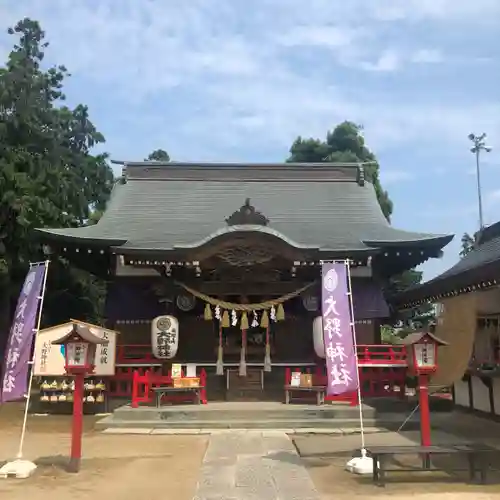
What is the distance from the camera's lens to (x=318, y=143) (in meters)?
30.3

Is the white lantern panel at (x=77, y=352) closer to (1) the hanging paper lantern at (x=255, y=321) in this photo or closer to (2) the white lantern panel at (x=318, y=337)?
(1) the hanging paper lantern at (x=255, y=321)

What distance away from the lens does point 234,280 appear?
14.0 m

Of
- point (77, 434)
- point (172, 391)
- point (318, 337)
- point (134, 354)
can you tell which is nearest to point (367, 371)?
point (318, 337)

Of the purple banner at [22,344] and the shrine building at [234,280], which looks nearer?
the purple banner at [22,344]

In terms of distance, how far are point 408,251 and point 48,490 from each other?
34.5ft

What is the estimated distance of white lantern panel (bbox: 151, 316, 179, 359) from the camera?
13.2 meters

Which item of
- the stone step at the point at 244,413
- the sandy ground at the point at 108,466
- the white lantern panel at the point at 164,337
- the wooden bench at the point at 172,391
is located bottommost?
the sandy ground at the point at 108,466

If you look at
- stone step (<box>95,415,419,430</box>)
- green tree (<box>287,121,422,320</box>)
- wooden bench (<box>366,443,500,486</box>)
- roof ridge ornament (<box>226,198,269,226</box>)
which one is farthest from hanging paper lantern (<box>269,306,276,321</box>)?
green tree (<box>287,121,422,320</box>)

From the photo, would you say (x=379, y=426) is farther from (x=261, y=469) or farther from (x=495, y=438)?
(x=261, y=469)

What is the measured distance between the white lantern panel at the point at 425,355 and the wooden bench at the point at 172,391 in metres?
6.12

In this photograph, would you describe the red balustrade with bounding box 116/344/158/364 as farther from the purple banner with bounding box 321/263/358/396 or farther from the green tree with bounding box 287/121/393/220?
the green tree with bounding box 287/121/393/220

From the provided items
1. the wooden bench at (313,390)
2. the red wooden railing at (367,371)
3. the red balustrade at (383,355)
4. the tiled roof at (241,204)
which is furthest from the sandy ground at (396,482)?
the tiled roof at (241,204)

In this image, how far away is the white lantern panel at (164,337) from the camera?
13195mm

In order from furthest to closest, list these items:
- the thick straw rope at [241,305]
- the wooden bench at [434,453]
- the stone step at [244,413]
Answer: the thick straw rope at [241,305] → the stone step at [244,413] → the wooden bench at [434,453]
